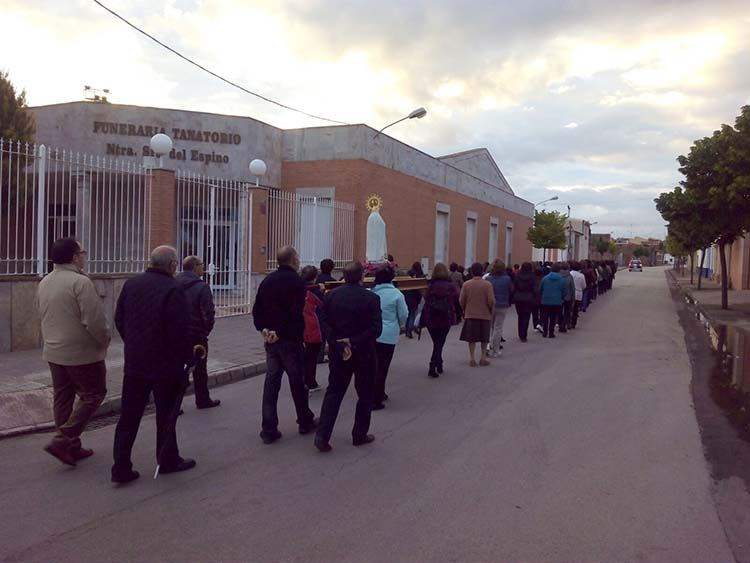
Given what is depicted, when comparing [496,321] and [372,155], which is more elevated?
[372,155]

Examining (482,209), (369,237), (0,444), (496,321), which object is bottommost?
(0,444)

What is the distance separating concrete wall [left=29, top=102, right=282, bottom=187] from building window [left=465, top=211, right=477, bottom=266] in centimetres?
1417

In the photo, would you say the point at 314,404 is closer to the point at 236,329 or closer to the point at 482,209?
the point at 236,329

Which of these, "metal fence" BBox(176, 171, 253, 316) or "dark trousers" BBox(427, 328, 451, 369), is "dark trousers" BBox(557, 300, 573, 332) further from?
"metal fence" BBox(176, 171, 253, 316)

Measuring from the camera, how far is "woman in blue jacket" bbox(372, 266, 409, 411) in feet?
22.7

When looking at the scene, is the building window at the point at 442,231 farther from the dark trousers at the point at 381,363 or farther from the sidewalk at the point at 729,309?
the dark trousers at the point at 381,363

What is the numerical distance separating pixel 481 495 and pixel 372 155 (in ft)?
53.0

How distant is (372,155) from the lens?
1972 cm

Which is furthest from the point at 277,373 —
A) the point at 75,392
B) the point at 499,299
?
the point at 499,299

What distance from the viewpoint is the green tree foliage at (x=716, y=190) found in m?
17.0

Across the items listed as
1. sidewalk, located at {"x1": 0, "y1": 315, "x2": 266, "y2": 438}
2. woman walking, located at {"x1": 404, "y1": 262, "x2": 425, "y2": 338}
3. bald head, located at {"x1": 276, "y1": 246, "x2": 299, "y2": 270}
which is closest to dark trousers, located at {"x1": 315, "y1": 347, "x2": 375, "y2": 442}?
bald head, located at {"x1": 276, "y1": 246, "x2": 299, "y2": 270}

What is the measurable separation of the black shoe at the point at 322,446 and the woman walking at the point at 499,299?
6.03 metres

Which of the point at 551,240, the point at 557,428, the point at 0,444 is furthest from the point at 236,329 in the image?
the point at 551,240

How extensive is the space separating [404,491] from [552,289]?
31.8 ft
